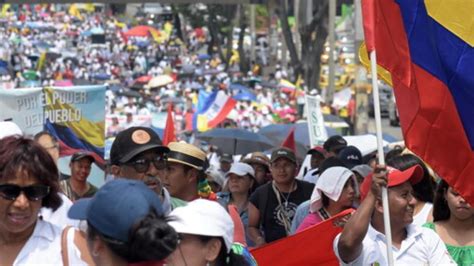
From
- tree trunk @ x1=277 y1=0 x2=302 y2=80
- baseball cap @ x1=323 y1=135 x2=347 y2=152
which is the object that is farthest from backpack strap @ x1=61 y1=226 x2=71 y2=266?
tree trunk @ x1=277 y1=0 x2=302 y2=80

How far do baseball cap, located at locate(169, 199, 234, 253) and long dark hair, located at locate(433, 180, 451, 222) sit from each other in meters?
2.36

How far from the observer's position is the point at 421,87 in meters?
7.05

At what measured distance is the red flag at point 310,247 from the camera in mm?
7691

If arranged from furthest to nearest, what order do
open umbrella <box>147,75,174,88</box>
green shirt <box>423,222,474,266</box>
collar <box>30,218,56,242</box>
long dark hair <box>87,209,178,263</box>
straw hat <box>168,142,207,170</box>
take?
1. open umbrella <box>147,75,174,88</box>
2. straw hat <box>168,142,207,170</box>
3. green shirt <box>423,222,474,266</box>
4. collar <box>30,218,56,242</box>
5. long dark hair <box>87,209,178,263</box>

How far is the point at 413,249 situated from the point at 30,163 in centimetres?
210

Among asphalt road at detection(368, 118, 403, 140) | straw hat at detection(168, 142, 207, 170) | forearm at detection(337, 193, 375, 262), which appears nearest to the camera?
forearm at detection(337, 193, 375, 262)

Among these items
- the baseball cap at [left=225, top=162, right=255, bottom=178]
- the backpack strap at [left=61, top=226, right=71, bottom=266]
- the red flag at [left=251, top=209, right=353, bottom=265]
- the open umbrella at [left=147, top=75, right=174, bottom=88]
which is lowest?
the open umbrella at [left=147, top=75, right=174, bottom=88]

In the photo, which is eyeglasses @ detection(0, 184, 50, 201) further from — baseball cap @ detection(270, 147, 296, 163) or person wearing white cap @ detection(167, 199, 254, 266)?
baseball cap @ detection(270, 147, 296, 163)

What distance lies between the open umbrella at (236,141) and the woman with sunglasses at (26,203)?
1645cm

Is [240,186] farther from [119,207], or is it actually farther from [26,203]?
[119,207]

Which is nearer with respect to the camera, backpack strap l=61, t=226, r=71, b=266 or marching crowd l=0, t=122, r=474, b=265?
marching crowd l=0, t=122, r=474, b=265

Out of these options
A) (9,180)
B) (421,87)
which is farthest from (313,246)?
(9,180)

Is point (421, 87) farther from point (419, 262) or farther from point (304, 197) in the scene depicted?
point (304, 197)

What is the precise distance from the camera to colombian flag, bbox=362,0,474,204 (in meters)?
6.93
